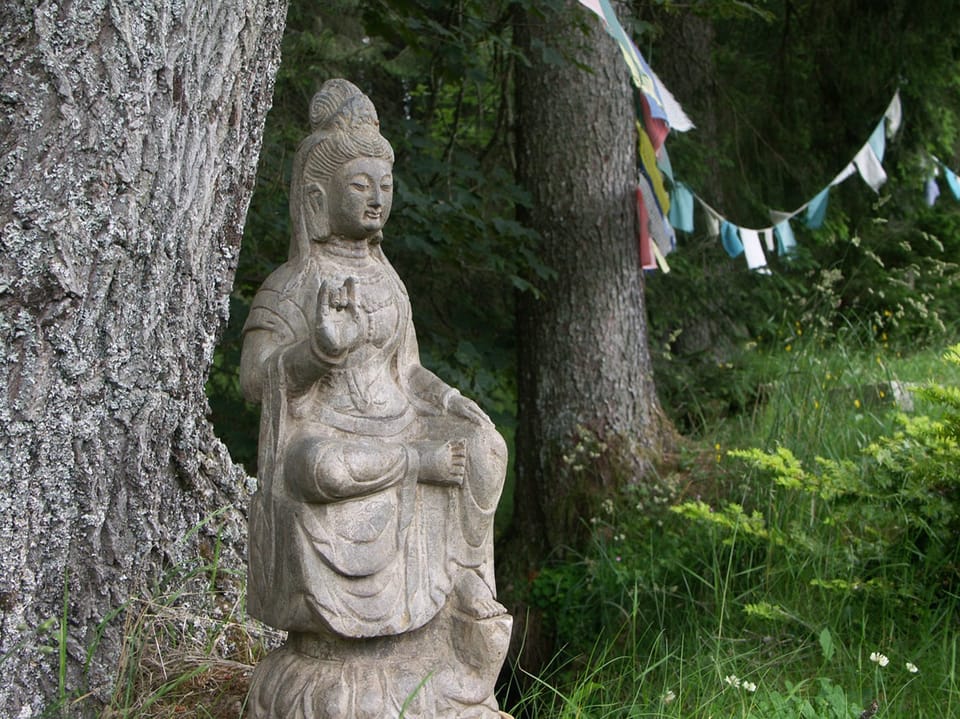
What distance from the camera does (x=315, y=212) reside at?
9.86 ft

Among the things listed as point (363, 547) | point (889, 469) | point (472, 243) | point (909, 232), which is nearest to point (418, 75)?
point (472, 243)

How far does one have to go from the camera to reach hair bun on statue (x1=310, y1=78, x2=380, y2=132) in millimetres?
2977

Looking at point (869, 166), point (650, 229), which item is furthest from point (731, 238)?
point (869, 166)

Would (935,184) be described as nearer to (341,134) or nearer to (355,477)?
(341,134)

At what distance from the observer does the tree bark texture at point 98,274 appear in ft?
9.98

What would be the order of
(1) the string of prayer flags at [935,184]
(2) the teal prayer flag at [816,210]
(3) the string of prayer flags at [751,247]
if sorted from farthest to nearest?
(1) the string of prayer flags at [935,184]
(2) the teal prayer flag at [816,210]
(3) the string of prayer flags at [751,247]

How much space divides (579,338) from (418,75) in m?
1.99

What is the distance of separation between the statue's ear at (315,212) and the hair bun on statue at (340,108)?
176mm

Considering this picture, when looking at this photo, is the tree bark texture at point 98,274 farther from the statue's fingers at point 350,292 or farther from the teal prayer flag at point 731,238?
the teal prayer flag at point 731,238

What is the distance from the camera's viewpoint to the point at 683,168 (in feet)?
26.5

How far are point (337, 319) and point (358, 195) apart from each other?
396 mm

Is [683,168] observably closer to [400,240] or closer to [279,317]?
[400,240]

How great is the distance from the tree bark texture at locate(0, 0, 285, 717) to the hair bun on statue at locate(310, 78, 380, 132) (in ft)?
1.84

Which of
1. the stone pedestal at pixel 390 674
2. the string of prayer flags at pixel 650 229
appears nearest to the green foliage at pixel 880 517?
the string of prayer flags at pixel 650 229
